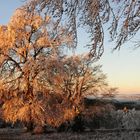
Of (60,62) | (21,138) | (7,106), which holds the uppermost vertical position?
(60,62)

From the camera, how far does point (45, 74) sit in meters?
36.0

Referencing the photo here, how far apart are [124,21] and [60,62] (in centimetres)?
2652

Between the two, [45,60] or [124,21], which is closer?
[124,21]

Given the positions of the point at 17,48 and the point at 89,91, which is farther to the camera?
the point at 89,91

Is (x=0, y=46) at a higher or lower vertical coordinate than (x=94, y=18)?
higher

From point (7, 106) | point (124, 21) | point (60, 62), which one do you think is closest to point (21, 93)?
point (7, 106)

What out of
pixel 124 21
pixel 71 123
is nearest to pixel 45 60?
pixel 71 123

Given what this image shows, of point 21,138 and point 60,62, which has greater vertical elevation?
point 60,62

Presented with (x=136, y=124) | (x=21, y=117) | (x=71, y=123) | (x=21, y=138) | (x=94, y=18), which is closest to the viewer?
(x=94, y=18)

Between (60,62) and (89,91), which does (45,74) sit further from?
(89,91)

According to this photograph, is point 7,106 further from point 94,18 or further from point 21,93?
point 94,18

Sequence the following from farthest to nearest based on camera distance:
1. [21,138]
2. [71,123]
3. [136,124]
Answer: [136,124] → [71,123] → [21,138]

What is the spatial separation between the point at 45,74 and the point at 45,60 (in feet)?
3.42

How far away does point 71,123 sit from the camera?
39.8 meters
